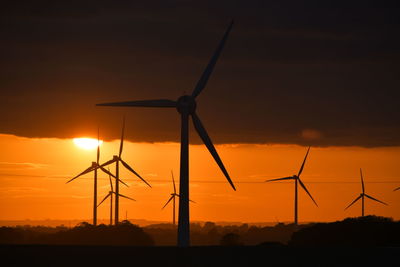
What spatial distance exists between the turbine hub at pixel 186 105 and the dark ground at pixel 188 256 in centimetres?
1909

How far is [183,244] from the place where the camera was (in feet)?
393

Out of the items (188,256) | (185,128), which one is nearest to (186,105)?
(185,128)

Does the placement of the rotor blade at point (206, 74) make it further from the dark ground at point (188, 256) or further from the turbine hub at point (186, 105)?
the dark ground at point (188, 256)

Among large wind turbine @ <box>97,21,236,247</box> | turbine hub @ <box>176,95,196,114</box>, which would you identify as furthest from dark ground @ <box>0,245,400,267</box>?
turbine hub @ <box>176,95,196,114</box>

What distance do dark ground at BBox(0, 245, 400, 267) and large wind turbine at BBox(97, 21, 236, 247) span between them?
356 centimetres

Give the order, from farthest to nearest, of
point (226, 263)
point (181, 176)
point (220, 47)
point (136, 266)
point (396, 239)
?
point (396, 239), point (220, 47), point (181, 176), point (226, 263), point (136, 266)

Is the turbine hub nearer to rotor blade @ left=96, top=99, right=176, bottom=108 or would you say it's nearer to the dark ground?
rotor blade @ left=96, top=99, right=176, bottom=108

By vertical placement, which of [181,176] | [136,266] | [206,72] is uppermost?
[206,72]

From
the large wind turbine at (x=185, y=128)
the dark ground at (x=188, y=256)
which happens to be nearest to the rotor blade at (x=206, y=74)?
the large wind turbine at (x=185, y=128)

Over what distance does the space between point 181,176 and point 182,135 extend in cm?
592

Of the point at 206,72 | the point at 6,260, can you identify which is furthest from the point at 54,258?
the point at 206,72

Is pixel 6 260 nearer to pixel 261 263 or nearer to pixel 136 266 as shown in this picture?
pixel 136 266

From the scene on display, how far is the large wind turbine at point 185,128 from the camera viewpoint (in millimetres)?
121250

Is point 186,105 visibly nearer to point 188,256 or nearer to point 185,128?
point 185,128
